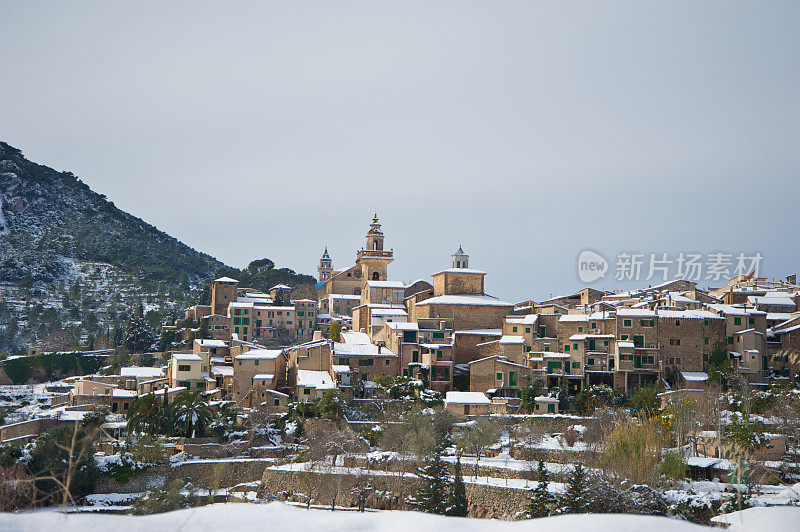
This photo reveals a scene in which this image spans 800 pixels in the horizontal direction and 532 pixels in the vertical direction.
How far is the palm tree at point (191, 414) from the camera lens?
34.8 m

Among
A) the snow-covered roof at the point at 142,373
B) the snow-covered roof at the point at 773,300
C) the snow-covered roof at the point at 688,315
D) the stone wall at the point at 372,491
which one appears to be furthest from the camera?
the snow-covered roof at the point at 773,300

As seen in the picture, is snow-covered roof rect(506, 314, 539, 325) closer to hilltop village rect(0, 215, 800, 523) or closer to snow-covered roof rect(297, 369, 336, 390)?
hilltop village rect(0, 215, 800, 523)

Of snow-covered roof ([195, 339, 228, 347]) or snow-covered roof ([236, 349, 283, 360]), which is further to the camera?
snow-covered roof ([195, 339, 228, 347])

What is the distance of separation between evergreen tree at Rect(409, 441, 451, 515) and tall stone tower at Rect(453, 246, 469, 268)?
22.4 meters

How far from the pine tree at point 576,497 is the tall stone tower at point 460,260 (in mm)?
25747

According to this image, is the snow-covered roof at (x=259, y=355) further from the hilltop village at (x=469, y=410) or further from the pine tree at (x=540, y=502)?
Result: the pine tree at (x=540, y=502)

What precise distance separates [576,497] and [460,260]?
26.8 metres

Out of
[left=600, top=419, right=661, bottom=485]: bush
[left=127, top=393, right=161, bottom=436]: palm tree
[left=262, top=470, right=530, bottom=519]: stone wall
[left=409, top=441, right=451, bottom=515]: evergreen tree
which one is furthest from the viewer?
[left=127, top=393, right=161, bottom=436]: palm tree

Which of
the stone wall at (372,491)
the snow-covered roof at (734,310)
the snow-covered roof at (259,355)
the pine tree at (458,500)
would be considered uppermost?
the snow-covered roof at (734,310)

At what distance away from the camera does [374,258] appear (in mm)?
56031

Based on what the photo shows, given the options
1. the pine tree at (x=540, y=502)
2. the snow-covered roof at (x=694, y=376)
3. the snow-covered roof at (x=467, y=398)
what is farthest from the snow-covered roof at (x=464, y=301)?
the pine tree at (x=540, y=502)

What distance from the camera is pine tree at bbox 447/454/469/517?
2567 centimetres

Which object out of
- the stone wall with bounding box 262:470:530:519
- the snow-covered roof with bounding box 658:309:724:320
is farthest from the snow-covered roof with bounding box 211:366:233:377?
the snow-covered roof with bounding box 658:309:724:320

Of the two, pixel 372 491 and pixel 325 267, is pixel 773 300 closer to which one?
pixel 372 491
